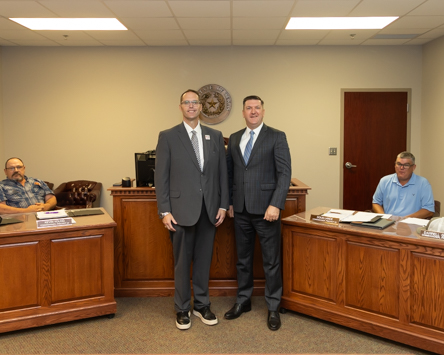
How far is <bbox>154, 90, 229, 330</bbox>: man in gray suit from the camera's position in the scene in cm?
284

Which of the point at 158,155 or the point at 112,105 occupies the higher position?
the point at 112,105

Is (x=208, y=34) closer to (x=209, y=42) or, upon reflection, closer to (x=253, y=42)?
(x=209, y=42)

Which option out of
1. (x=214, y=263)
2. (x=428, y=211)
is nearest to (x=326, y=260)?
(x=214, y=263)

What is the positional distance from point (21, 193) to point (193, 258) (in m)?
2.26

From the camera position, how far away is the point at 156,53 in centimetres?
586

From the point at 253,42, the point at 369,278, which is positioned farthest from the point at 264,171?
the point at 253,42

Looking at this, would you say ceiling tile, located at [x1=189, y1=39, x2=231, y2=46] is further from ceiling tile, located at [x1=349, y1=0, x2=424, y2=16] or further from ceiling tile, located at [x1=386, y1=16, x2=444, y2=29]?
ceiling tile, located at [x1=386, y1=16, x2=444, y2=29]

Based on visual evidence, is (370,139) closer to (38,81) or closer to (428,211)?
(428,211)

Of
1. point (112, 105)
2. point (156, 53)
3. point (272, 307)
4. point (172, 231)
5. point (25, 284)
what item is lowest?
point (272, 307)

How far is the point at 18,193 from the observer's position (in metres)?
4.15

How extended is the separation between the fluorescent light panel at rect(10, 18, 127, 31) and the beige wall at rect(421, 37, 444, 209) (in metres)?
4.20

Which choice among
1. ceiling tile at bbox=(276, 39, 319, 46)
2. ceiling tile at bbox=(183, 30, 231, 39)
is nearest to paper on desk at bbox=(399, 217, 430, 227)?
ceiling tile at bbox=(183, 30, 231, 39)

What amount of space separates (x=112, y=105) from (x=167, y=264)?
128 inches

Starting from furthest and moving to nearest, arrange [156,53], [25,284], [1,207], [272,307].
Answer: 1. [156,53]
2. [1,207]
3. [272,307]
4. [25,284]
